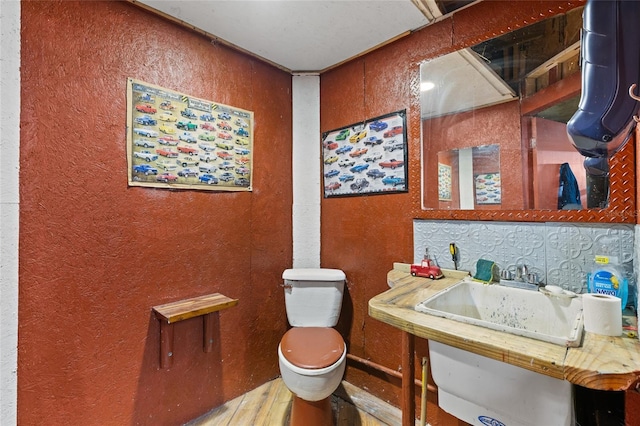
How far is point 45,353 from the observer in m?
1.20

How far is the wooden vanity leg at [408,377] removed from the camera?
1028mm

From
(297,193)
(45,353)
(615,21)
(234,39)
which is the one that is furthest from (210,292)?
(615,21)

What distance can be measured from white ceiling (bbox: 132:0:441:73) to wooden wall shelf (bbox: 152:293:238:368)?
1.50m

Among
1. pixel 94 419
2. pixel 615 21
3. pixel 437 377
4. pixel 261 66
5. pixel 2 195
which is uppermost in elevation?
pixel 261 66

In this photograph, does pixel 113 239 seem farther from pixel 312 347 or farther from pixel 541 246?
pixel 541 246

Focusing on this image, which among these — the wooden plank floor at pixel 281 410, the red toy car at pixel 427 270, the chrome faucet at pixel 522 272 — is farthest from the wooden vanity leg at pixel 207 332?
the chrome faucet at pixel 522 272

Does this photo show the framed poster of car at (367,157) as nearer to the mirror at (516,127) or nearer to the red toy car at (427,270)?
the mirror at (516,127)

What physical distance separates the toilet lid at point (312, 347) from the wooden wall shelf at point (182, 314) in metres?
0.40

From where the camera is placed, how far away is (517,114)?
53.0 inches

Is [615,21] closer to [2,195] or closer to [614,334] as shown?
[614,334]

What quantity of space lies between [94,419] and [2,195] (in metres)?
1.04

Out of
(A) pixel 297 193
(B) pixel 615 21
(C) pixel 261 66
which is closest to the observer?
(B) pixel 615 21

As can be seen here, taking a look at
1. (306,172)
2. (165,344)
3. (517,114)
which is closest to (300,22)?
(306,172)

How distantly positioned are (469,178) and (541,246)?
45 centimetres
